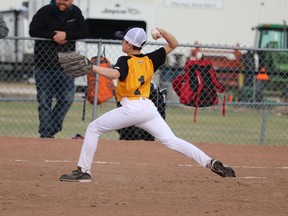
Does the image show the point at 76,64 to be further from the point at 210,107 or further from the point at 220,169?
the point at 210,107

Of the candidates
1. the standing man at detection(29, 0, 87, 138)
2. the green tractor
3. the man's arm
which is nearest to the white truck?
the green tractor

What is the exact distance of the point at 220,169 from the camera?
34.8 feet

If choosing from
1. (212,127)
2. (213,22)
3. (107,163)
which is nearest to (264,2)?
(213,22)

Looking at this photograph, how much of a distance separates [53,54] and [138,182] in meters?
4.07

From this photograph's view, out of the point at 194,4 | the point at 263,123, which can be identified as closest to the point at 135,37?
the point at 263,123

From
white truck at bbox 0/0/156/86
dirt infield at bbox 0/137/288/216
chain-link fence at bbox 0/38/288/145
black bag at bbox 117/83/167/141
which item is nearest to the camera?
dirt infield at bbox 0/137/288/216

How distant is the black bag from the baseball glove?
13.7 feet

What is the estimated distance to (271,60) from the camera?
2123 centimetres

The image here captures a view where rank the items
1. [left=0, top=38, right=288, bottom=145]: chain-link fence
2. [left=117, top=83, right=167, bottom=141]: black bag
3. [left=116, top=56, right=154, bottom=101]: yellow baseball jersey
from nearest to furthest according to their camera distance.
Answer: [left=116, top=56, right=154, bottom=101]: yellow baseball jersey < [left=117, top=83, right=167, bottom=141]: black bag < [left=0, top=38, right=288, bottom=145]: chain-link fence

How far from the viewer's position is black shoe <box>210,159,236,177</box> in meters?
10.5

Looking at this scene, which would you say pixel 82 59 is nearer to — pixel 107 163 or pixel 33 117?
pixel 107 163

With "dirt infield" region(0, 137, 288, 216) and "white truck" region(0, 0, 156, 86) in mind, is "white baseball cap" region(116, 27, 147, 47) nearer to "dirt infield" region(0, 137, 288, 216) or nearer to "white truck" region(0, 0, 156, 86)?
"dirt infield" region(0, 137, 288, 216)

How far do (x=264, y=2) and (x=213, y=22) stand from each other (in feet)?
4.59

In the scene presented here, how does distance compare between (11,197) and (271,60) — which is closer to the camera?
(11,197)
